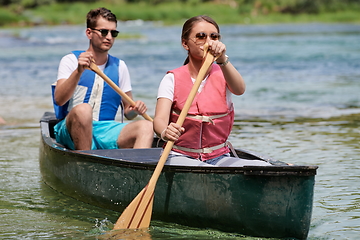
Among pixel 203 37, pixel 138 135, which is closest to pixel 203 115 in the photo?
pixel 203 37

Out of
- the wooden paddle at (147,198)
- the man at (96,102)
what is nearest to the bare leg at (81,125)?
the man at (96,102)

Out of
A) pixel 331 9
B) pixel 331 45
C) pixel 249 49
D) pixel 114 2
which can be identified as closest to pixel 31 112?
pixel 249 49

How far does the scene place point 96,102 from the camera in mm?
4871

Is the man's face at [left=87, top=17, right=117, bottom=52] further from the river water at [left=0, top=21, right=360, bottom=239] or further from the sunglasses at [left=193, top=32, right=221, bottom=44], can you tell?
the sunglasses at [left=193, top=32, right=221, bottom=44]

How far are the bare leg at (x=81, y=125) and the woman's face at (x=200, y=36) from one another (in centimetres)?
122

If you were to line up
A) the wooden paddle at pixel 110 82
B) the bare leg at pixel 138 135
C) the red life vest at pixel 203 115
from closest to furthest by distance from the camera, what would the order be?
1. the red life vest at pixel 203 115
2. the wooden paddle at pixel 110 82
3. the bare leg at pixel 138 135

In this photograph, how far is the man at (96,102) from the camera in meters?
4.54

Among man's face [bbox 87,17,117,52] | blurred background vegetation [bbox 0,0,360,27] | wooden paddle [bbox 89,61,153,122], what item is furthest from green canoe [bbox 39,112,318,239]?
blurred background vegetation [bbox 0,0,360,27]

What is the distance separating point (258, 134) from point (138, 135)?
2.82 meters

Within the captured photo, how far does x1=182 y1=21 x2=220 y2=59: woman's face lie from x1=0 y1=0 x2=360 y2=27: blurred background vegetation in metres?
44.1

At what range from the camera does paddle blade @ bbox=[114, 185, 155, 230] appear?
3719 millimetres

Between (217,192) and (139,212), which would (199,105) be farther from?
(139,212)

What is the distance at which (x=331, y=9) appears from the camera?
185ft

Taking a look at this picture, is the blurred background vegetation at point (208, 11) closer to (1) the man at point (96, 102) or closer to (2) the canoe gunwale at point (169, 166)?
(1) the man at point (96, 102)
